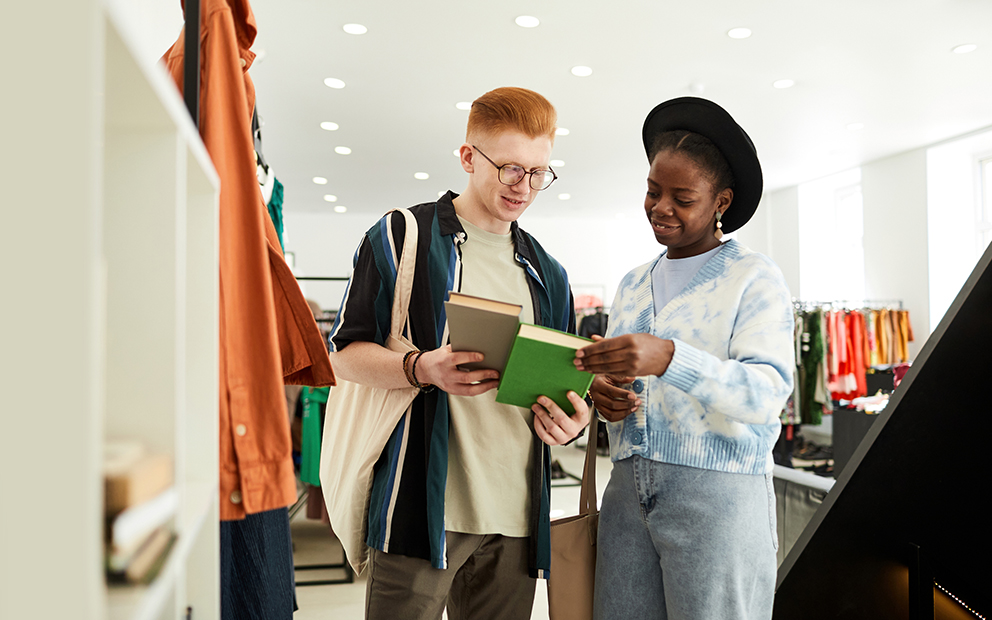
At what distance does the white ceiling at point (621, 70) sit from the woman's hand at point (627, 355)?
3538 mm

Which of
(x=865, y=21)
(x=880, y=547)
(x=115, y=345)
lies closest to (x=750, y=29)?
(x=865, y=21)

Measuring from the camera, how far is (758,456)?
121cm

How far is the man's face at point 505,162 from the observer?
1.32m

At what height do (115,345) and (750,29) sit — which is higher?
(750,29)

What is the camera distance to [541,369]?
110cm

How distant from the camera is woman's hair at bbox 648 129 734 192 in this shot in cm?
132

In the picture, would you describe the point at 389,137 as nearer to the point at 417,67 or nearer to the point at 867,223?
the point at 417,67

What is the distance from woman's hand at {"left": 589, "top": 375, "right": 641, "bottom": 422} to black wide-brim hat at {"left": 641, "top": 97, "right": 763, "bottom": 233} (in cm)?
42

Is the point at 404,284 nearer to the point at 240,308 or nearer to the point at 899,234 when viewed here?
the point at 240,308

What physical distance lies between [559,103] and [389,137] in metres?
2.05

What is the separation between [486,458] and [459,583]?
0.28 meters

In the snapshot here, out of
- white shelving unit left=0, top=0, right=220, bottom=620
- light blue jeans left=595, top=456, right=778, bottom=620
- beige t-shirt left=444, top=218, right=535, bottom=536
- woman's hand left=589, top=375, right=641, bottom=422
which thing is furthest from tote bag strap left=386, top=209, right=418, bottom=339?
white shelving unit left=0, top=0, right=220, bottom=620

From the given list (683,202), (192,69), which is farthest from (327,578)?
(192,69)

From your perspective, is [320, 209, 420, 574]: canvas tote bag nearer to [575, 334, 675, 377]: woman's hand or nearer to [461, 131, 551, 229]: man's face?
[461, 131, 551, 229]: man's face
